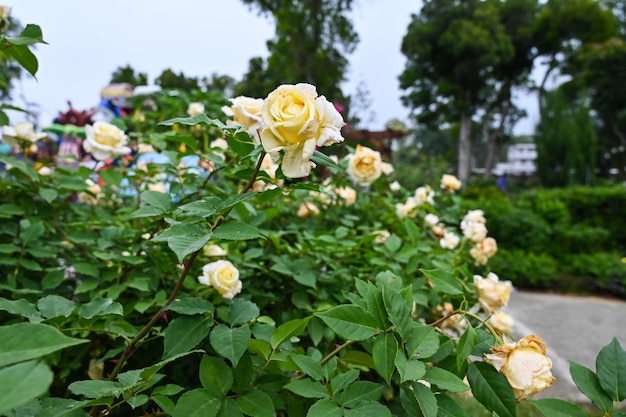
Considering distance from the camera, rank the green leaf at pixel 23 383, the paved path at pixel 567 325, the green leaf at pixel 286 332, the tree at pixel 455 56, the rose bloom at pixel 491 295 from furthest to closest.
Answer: the tree at pixel 455 56, the paved path at pixel 567 325, the rose bloom at pixel 491 295, the green leaf at pixel 286 332, the green leaf at pixel 23 383

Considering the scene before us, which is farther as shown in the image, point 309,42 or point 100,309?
point 309,42

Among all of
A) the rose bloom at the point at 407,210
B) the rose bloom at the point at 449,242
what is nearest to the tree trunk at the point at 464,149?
the rose bloom at the point at 407,210

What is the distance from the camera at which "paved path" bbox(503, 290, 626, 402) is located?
2583mm

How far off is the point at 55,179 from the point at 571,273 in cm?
571

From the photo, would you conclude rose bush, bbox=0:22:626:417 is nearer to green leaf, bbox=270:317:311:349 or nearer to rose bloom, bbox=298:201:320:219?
green leaf, bbox=270:317:311:349

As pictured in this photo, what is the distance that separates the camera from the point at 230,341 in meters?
0.49

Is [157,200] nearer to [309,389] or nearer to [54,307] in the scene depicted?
[54,307]

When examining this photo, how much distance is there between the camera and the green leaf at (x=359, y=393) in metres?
0.45

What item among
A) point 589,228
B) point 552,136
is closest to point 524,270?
point 589,228

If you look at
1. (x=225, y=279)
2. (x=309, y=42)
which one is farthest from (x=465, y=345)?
(x=309, y=42)

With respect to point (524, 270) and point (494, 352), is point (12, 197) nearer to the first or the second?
point (494, 352)

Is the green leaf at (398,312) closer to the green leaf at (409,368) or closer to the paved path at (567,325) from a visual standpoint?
the green leaf at (409,368)

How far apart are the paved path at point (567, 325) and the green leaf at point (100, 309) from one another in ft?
7.70

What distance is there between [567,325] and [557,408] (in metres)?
3.71
